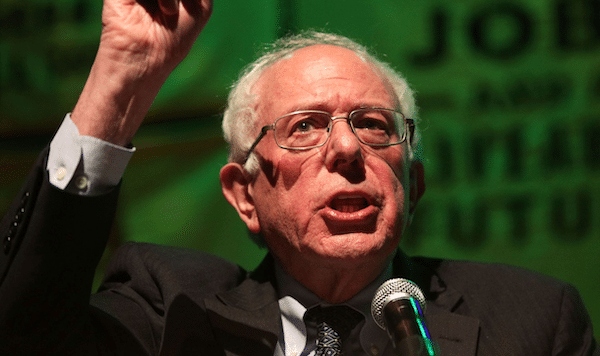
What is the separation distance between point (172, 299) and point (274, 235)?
1.37ft

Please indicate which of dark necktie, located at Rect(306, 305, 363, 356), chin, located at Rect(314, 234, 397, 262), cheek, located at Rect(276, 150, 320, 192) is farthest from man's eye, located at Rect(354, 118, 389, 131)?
dark necktie, located at Rect(306, 305, 363, 356)

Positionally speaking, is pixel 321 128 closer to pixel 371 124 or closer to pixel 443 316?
pixel 371 124

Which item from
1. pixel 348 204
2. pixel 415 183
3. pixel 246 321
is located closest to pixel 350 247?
pixel 348 204

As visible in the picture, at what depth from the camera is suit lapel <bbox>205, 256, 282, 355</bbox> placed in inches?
76.8

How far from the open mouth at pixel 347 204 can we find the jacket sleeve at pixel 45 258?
0.76 m

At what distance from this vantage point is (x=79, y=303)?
60.9 inches

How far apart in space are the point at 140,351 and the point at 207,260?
0.48m

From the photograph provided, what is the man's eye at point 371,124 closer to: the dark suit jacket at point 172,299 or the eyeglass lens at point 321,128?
the eyeglass lens at point 321,128

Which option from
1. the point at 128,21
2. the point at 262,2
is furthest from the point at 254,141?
the point at 262,2

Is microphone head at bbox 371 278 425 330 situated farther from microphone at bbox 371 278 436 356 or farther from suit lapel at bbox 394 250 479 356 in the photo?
suit lapel at bbox 394 250 479 356

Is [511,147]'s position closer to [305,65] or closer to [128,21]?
[305,65]

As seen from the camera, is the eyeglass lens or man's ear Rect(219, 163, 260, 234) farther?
man's ear Rect(219, 163, 260, 234)

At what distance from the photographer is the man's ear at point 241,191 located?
2.25m

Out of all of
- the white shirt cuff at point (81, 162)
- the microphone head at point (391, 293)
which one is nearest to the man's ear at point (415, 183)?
the microphone head at point (391, 293)
